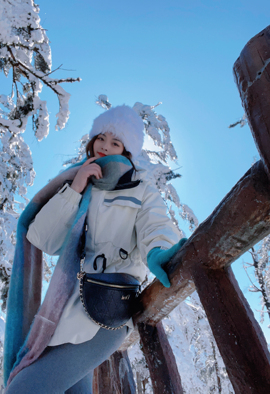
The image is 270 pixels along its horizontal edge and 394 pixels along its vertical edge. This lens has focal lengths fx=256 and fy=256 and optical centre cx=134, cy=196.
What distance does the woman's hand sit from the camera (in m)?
1.60

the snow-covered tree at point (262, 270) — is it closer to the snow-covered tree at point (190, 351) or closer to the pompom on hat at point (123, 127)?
the snow-covered tree at point (190, 351)

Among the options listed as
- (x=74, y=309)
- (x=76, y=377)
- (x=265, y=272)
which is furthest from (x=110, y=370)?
(x=265, y=272)

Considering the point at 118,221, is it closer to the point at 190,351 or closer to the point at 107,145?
the point at 107,145

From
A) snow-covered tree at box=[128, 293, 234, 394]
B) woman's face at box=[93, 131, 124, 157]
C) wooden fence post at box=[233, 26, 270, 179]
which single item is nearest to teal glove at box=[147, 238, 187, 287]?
wooden fence post at box=[233, 26, 270, 179]

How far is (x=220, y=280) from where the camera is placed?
0.89m

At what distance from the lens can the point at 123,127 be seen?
2145 mm

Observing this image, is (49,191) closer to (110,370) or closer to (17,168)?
(110,370)

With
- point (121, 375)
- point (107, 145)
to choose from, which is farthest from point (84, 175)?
point (121, 375)

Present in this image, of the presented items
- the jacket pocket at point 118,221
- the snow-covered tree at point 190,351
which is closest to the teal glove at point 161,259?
the jacket pocket at point 118,221

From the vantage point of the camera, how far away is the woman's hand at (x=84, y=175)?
5.24 feet

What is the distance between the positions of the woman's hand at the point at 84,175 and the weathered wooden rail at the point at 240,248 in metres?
0.78

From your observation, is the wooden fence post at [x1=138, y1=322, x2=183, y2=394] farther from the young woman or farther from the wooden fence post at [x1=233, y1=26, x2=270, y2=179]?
the wooden fence post at [x1=233, y1=26, x2=270, y2=179]

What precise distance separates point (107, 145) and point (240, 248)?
1.43 meters

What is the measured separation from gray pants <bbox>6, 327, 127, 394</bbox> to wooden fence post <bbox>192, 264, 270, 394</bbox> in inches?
25.0
